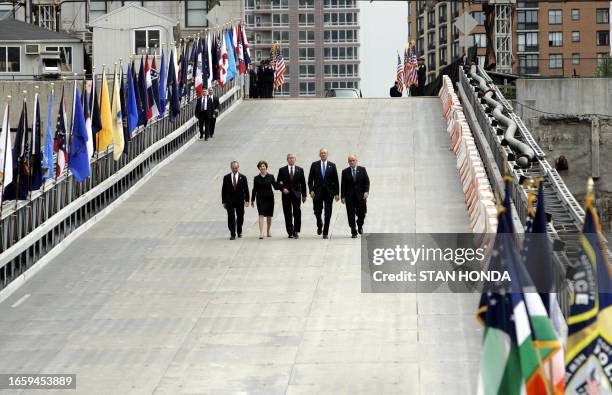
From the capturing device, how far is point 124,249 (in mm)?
24094

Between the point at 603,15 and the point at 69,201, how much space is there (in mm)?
122164

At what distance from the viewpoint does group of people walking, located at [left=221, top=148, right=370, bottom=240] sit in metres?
24.3

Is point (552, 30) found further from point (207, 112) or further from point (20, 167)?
point (20, 167)

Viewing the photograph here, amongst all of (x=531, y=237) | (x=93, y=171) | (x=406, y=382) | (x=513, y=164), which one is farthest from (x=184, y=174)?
(x=531, y=237)

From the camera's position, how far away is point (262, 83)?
52844 millimetres

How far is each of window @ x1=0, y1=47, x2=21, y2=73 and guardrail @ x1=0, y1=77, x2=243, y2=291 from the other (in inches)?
1122

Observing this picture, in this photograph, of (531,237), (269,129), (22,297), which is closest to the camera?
(531,237)

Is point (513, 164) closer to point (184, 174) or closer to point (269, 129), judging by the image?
point (184, 174)

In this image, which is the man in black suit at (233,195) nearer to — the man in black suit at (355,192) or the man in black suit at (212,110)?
the man in black suit at (355,192)

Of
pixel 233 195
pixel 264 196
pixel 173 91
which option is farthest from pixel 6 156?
pixel 173 91

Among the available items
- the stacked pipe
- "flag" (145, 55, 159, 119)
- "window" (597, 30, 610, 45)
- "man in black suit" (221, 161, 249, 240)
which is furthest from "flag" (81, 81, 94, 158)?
"window" (597, 30, 610, 45)

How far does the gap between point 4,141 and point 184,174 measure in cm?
1162

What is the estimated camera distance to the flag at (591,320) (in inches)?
453

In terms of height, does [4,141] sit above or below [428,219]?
above
